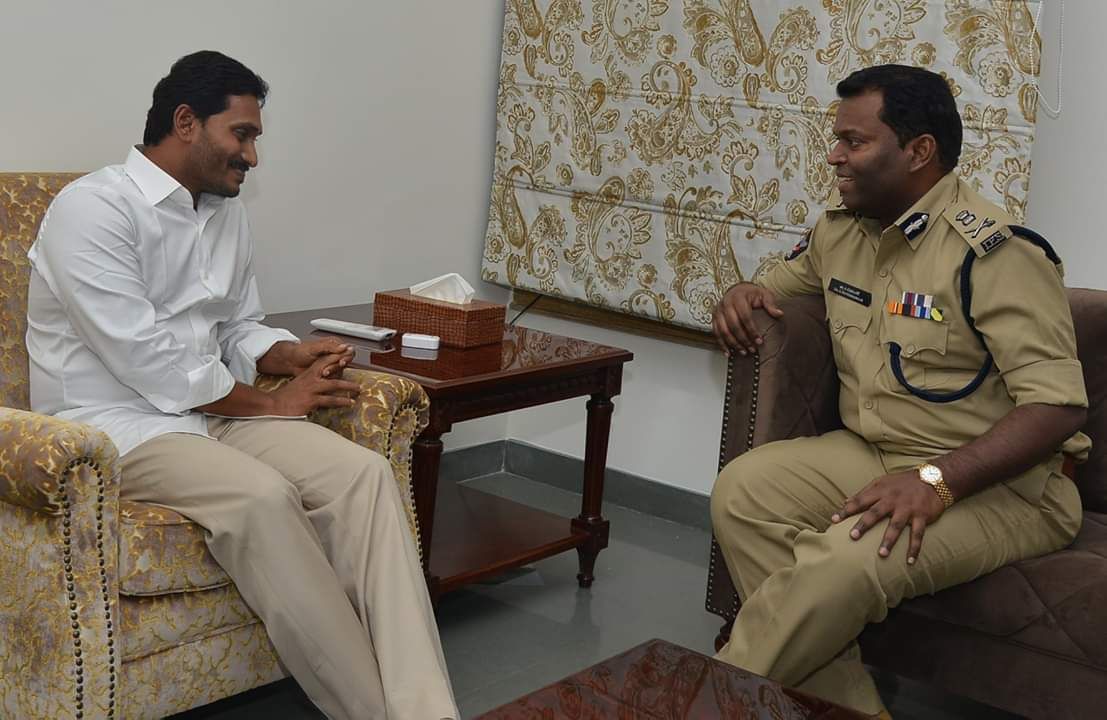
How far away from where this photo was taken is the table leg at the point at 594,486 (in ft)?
9.85

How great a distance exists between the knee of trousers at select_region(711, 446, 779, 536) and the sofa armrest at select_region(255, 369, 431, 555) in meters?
0.59

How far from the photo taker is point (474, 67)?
3693 mm

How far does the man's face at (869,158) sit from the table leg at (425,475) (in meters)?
0.96

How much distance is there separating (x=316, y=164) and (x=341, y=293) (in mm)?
362

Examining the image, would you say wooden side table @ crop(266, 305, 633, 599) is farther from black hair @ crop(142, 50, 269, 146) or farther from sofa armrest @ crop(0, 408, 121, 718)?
sofa armrest @ crop(0, 408, 121, 718)

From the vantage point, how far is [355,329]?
9.39 feet

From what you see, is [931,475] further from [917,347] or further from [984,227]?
[984,227]

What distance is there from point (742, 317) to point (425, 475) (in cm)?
72

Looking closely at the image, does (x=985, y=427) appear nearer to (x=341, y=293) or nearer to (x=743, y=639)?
(x=743, y=639)

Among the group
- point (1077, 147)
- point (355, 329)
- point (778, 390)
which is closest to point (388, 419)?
point (355, 329)

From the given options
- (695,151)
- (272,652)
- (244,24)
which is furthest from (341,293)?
(272,652)

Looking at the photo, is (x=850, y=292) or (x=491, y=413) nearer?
(x=850, y=292)

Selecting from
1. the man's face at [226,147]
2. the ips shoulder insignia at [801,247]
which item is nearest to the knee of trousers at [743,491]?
the ips shoulder insignia at [801,247]

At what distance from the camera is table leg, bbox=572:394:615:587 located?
3002 mm
